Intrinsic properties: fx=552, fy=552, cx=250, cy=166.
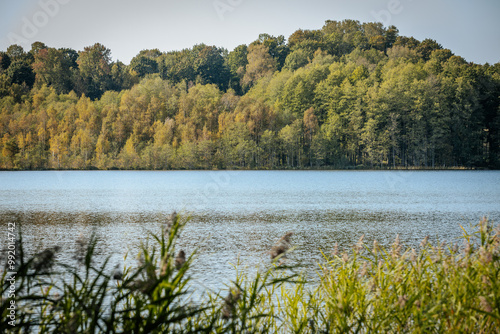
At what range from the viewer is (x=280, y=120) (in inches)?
3698

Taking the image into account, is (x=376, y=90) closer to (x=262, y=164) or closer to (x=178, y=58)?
(x=262, y=164)

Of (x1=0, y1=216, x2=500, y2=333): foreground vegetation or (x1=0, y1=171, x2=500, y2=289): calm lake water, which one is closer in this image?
(x1=0, y1=216, x2=500, y2=333): foreground vegetation

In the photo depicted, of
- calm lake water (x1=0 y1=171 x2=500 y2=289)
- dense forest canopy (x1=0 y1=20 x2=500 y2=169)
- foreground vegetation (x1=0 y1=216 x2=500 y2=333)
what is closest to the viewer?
foreground vegetation (x1=0 y1=216 x2=500 y2=333)

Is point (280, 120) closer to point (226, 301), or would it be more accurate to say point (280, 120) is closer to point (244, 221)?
point (244, 221)

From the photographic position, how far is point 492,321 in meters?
5.22

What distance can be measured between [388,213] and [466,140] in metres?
63.9

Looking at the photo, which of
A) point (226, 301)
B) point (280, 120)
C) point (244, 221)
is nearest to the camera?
point (226, 301)

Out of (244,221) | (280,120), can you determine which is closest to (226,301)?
(244,221)

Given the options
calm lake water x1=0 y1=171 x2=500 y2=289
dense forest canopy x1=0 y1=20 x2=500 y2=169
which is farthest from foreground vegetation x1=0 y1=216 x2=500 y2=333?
dense forest canopy x1=0 y1=20 x2=500 y2=169

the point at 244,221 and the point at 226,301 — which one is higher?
the point at 226,301

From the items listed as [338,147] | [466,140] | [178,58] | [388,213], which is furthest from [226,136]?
[388,213]

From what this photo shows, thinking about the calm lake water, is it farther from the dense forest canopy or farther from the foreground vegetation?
the dense forest canopy

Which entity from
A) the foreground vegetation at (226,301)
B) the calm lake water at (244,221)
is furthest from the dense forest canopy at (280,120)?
the foreground vegetation at (226,301)

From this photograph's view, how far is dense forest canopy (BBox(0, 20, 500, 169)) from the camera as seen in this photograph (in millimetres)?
84938
